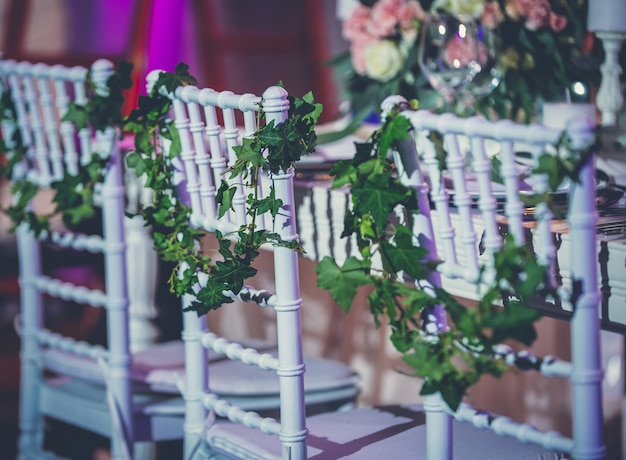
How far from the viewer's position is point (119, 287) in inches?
64.9

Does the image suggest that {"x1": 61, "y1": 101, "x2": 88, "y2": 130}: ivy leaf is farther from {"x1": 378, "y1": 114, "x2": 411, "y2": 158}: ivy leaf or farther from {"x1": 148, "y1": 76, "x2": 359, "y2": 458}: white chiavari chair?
{"x1": 378, "y1": 114, "x2": 411, "y2": 158}: ivy leaf

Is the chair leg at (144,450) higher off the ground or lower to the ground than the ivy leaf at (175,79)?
lower

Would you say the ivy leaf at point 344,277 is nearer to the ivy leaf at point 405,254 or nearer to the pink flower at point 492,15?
the ivy leaf at point 405,254

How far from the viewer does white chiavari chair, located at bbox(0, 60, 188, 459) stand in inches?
64.1

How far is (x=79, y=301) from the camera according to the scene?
1747 mm

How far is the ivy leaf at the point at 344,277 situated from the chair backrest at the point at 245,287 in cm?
8

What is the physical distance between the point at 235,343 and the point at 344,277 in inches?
11.8

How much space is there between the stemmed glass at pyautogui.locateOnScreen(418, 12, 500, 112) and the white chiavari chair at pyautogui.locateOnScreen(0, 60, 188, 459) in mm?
555

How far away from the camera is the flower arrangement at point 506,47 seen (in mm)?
1851

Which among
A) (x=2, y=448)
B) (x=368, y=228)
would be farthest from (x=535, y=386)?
(x=2, y=448)

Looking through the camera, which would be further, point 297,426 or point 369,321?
point 369,321

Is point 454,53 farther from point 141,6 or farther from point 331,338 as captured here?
point 141,6

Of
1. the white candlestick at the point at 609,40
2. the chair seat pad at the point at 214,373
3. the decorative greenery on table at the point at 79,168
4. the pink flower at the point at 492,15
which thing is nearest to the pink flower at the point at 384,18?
the pink flower at the point at 492,15

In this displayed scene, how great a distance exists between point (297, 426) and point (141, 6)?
3.50 metres
